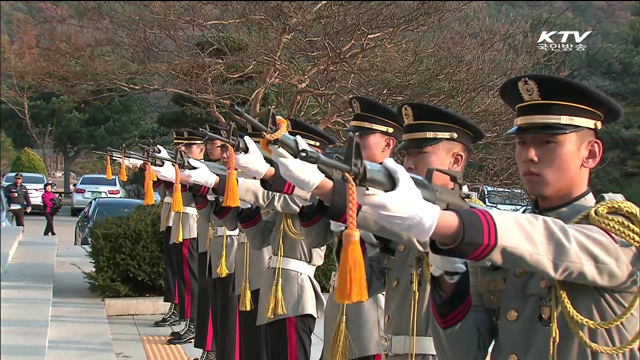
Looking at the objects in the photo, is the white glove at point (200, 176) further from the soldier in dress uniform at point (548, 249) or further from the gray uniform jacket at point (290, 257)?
the soldier in dress uniform at point (548, 249)

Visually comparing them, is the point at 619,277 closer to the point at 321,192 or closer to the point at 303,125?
the point at 321,192

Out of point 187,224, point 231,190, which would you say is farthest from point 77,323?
point 231,190

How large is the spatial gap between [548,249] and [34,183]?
4.42 metres

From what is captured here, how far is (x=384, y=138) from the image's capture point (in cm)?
386

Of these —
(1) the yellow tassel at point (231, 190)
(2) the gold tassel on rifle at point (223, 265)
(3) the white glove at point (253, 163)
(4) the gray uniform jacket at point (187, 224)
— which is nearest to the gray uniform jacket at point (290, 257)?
(1) the yellow tassel at point (231, 190)

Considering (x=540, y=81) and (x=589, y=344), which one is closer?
(x=589, y=344)

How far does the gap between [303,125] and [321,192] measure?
2039 millimetres

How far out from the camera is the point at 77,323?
7016 millimetres

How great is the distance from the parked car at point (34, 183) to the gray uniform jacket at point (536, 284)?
2191 mm

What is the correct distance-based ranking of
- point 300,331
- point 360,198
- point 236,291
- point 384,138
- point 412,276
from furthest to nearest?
1. point 236,291
2. point 300,331
3. point 384,138
4. point 412,276
5. point 360,198

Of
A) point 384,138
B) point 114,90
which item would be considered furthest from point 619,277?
point 114,90

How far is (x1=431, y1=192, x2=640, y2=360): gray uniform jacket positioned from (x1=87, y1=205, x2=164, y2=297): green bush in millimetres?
6509

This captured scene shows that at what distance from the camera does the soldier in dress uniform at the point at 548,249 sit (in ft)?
6.45

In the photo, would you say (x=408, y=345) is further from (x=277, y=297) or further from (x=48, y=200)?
(x=48, y=200)
